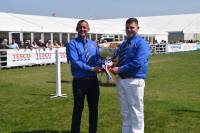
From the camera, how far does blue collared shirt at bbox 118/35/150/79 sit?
625cm

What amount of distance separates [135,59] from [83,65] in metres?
0.85

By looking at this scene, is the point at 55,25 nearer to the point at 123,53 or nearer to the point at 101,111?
the point at 101,111

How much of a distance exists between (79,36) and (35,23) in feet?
103

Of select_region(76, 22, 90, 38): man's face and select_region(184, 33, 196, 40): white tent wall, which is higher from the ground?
Answer: select_region(184, 33, 196, 40): white tent wall

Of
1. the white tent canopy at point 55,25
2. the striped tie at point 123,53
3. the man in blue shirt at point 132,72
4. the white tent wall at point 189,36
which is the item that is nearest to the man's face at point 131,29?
the man in blue shirt at point 132,72

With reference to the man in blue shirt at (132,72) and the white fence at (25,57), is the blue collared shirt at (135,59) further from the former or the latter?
the white fence at (25,57)

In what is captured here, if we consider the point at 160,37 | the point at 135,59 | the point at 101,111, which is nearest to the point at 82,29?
the point at 135,59

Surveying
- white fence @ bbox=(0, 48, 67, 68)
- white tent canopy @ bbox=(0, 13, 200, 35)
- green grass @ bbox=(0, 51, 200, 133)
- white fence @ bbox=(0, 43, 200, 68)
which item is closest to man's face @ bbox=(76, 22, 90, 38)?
green grass @ bbox=(0, 51, 200, 133)

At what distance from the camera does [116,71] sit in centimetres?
635

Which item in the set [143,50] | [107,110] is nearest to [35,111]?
[107,110]

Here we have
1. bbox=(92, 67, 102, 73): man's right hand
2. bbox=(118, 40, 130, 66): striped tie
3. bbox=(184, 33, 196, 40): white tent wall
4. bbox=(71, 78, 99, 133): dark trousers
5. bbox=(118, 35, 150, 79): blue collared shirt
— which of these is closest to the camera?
bbox=(118, 35, 150, 79): blue collared shirt

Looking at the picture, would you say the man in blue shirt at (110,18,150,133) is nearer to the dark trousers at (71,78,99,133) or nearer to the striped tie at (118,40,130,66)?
the striped tie at (118,40,130,66)

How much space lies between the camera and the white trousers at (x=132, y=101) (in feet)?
21.0

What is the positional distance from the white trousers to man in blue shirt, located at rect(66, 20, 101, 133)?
478 millimetres
